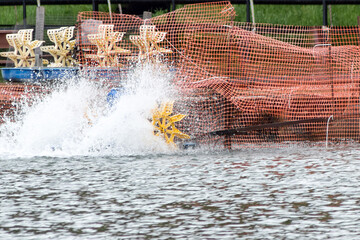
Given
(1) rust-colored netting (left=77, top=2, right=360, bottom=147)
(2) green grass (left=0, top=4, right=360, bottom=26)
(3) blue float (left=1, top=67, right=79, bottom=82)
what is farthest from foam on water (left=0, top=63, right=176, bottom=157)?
(2) green grass (left=0, top=4, right=360, bottom=26)

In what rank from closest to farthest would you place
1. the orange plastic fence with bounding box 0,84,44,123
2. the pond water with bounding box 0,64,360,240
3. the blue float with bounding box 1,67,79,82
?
the pond water with bounding box 0,64,360,240, the orange plastic fence with bounding box 0,84,44,123, the blue float with bounding box 1,67,79,82

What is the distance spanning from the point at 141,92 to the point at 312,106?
2.98 meters

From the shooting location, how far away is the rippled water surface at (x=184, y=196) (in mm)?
7488

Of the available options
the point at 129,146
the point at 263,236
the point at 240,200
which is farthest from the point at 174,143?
the point at 263,236

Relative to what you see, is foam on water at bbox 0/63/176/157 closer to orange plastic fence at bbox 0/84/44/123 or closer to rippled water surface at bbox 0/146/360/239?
rippled water surface at bbox 0/146/360/239

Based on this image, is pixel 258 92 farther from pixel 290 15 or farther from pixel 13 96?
pixel 290 15

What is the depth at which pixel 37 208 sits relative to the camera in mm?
8516

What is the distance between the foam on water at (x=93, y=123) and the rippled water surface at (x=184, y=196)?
2.24 feet

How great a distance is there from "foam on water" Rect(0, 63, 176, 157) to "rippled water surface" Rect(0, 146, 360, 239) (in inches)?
26.9

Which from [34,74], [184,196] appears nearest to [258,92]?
[184,196]

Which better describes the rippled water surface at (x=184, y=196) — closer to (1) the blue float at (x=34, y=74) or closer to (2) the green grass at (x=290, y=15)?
(1) the blue float at (x=34, y=74)

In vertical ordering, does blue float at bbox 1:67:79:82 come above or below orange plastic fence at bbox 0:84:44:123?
above

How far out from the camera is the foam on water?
42.7 ft

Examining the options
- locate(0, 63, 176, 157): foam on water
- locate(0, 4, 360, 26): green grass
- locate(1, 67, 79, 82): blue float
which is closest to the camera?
locate(0, 63, 176, 157): foam on water
